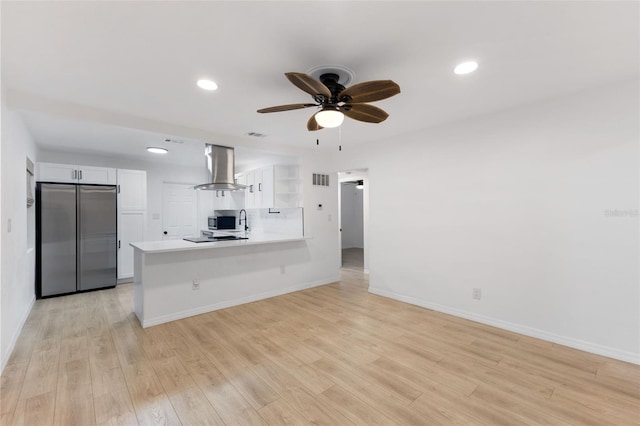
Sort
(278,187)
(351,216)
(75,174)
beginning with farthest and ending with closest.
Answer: (351,216)
(278,187)
(75,174)

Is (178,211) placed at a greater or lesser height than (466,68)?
lesser

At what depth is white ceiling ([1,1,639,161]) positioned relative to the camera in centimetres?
163

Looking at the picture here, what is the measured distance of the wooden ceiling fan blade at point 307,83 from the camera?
1.75m

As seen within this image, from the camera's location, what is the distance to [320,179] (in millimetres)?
5277

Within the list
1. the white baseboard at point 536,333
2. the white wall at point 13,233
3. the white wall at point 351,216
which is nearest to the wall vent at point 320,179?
the white baseboard at point 536,333

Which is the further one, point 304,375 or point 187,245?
point 187,245

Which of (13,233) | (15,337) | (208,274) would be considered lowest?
(15,337)

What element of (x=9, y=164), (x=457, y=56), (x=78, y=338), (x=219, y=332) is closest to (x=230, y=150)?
(x=9, y=164)

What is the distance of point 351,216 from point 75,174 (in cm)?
782

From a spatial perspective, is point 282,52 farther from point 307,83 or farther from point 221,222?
point 221,222

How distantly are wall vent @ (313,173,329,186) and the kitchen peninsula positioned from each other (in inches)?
41.5

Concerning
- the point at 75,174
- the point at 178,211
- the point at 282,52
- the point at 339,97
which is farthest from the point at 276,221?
the point at 282,52

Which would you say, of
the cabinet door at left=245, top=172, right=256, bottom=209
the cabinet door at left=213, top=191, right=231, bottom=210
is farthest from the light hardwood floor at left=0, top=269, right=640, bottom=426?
the cabinet door at left=213, top=191, right=231, bottom=210

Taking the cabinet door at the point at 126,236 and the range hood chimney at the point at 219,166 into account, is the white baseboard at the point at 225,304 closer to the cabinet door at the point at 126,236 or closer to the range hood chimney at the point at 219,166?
the range hood chimney at the point at 219,166
